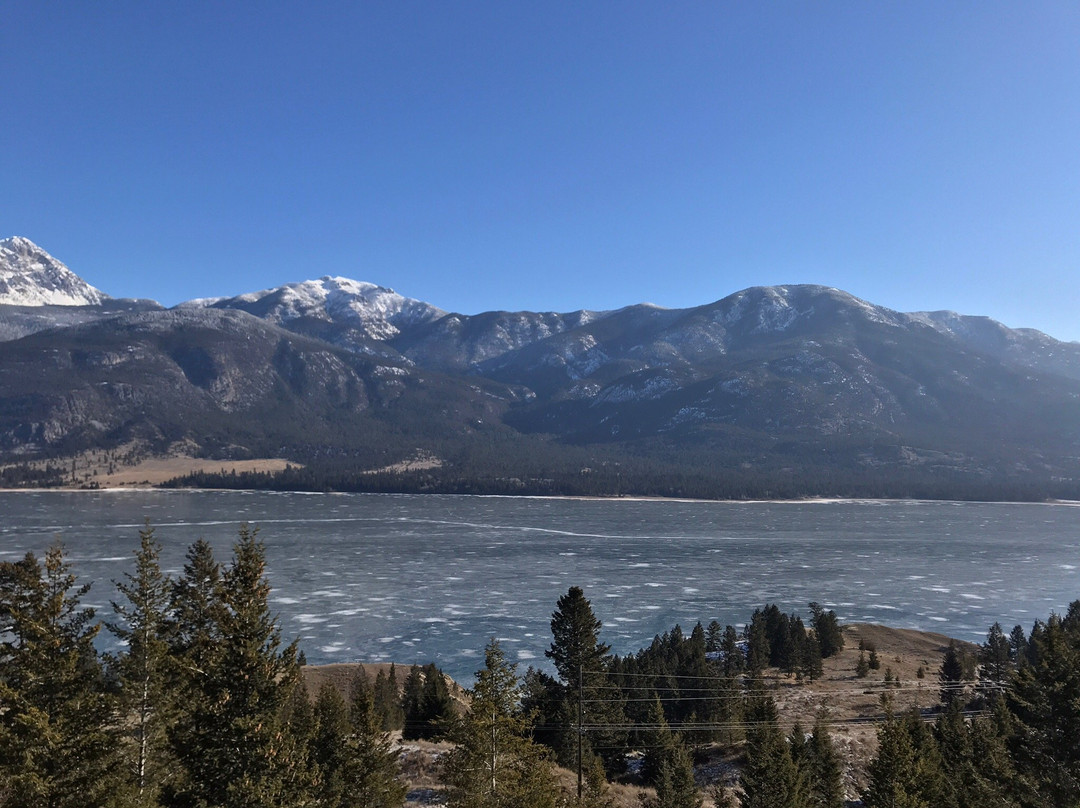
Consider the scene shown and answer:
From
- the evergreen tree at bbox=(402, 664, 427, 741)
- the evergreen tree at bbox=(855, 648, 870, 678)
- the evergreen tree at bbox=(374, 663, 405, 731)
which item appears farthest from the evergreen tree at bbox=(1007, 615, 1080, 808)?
the evergreen tree at bbox=(374, 663, 405, 731)

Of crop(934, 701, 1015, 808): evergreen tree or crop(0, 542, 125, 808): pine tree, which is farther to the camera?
crop(934, 701, 1015, 808): evergreen tree

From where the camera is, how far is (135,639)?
21.0 m

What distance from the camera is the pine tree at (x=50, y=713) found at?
17.2 metres

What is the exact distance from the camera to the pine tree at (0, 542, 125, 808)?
1719 cm

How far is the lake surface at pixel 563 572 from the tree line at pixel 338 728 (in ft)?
86.6

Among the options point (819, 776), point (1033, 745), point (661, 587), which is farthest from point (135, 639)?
point (661, 587)

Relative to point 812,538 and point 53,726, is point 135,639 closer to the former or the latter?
point 53,726

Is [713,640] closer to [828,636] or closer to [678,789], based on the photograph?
[828,636]

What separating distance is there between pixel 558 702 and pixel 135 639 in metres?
29.4

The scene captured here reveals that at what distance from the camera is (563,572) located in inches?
4530

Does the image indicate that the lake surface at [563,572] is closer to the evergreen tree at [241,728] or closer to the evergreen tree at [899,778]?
the evergreen tree at [899,778]

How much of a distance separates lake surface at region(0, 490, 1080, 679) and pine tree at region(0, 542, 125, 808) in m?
48.4

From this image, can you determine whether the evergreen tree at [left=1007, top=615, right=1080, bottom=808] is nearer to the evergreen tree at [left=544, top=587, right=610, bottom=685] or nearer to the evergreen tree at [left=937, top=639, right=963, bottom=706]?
the evergreen tree at [left=544, top=587, right=610, bottom=685]

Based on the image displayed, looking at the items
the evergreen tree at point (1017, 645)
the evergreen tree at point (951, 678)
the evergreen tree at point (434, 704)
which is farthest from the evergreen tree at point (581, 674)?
the evergreen tree at point (1017, 645)
